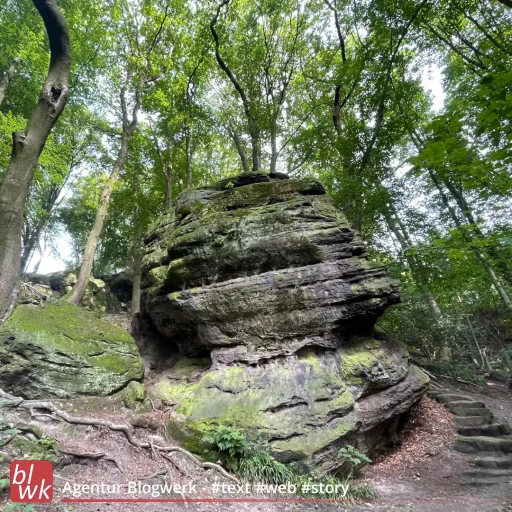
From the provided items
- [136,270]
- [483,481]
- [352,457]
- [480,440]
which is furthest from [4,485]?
[136,270]

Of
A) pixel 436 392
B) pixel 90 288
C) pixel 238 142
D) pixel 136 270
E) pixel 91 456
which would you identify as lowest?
pixel 436 392

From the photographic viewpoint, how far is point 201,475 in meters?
4.64

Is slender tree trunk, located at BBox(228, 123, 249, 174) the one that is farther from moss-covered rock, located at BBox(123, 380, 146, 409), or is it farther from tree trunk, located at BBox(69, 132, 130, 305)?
moss-covered rock, located at BBox(123, 380, 146, 409)

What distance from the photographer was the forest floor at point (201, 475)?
153 inches

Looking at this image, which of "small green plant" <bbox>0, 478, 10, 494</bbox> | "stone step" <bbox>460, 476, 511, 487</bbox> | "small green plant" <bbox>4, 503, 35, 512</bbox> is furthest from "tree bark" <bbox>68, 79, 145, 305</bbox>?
"stone step" <bbox>460, 476, 511, 487</bbox>

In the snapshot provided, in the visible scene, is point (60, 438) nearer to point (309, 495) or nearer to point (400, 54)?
point (309, 495)

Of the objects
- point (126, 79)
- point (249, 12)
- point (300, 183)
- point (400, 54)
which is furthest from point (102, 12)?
point (400, 54)

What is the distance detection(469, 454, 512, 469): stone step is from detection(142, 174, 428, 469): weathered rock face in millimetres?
1504

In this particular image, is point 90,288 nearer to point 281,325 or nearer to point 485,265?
point 281,325

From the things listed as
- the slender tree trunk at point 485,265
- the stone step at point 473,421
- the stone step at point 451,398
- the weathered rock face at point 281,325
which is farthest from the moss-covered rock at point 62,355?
the slender tree trunk at point 485,265

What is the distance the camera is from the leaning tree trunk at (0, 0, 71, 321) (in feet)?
15.1

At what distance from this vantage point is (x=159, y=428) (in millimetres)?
5637

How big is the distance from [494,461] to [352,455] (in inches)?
121

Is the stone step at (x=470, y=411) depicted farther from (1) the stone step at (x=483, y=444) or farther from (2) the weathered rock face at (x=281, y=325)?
(2) the weathered rock face at (x=281, y=325)
